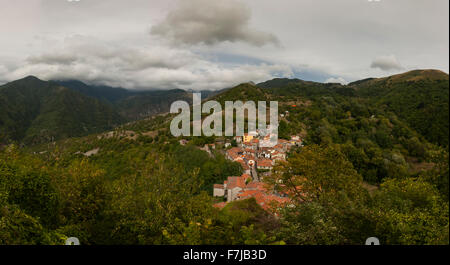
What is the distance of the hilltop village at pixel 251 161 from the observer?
33.5 m

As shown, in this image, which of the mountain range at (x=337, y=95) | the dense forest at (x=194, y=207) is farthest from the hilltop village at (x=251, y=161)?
the mountain range at (x=337, y=95)

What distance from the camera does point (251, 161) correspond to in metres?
48.5

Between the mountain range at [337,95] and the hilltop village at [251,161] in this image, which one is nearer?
the hilltop village at [251,161]

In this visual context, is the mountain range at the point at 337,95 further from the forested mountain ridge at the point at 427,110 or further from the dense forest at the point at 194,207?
the dense forest at the point at 194,207

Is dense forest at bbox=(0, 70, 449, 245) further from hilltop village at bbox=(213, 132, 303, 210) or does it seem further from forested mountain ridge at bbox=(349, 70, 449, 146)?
forested mountain ridge at bbox=(349, 70, 449, 146)

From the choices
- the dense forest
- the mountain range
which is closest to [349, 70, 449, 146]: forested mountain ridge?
the mountain range

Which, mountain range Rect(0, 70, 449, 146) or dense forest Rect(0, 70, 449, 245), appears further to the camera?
mountain range Rect(0, 70, 449, 146)

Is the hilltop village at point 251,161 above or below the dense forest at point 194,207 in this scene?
below

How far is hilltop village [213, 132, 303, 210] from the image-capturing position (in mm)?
33531

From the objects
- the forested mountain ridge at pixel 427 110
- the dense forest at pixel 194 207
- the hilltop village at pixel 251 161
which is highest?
the forested mountain ridge at pixel 427 110

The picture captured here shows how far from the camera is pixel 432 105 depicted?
5122cm

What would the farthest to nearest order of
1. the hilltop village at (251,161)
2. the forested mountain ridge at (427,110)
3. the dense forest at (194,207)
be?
the forested mountain ridge at (427,110) → the hilltop village at (251,161) → the dense forest at (194,207)

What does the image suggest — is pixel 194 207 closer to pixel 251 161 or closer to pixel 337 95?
pixel 251 161

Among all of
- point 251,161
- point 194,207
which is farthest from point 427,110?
point 194,207
